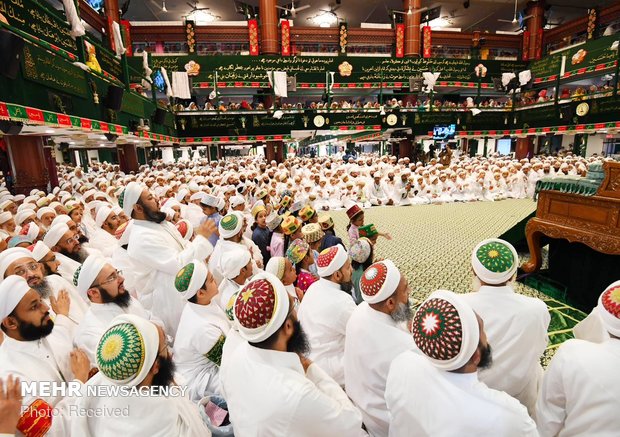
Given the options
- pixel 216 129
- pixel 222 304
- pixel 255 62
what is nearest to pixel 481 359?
pixel 222 304

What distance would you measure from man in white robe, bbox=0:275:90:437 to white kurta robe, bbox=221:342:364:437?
0.73 meters

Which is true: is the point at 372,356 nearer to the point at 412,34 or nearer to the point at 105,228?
the point at 105,228

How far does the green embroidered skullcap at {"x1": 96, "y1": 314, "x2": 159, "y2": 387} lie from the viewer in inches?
39.7

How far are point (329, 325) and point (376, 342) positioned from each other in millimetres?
375

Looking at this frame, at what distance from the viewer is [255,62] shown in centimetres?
1511

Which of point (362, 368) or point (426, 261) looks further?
point (426, 261)

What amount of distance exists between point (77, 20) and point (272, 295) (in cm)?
523

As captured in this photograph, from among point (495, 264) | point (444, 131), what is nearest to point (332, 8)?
point (444, 131)

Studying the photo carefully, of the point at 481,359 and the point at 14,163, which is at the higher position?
the point at 14,163

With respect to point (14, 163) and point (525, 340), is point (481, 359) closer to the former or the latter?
point (525, 340)

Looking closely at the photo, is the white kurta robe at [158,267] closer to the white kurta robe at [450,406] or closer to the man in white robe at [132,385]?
the man in white robe at [132,385]

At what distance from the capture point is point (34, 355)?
1.49 m

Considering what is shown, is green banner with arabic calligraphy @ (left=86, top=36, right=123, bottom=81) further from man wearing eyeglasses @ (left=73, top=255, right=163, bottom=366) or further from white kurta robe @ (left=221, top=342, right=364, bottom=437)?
white kurta robe @ (left=221, top=342, right=364, bottom=437)

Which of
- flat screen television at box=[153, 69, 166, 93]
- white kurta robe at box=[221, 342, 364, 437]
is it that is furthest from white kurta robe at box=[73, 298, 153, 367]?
flat screen television at box=[153, 69, 166, 93]
